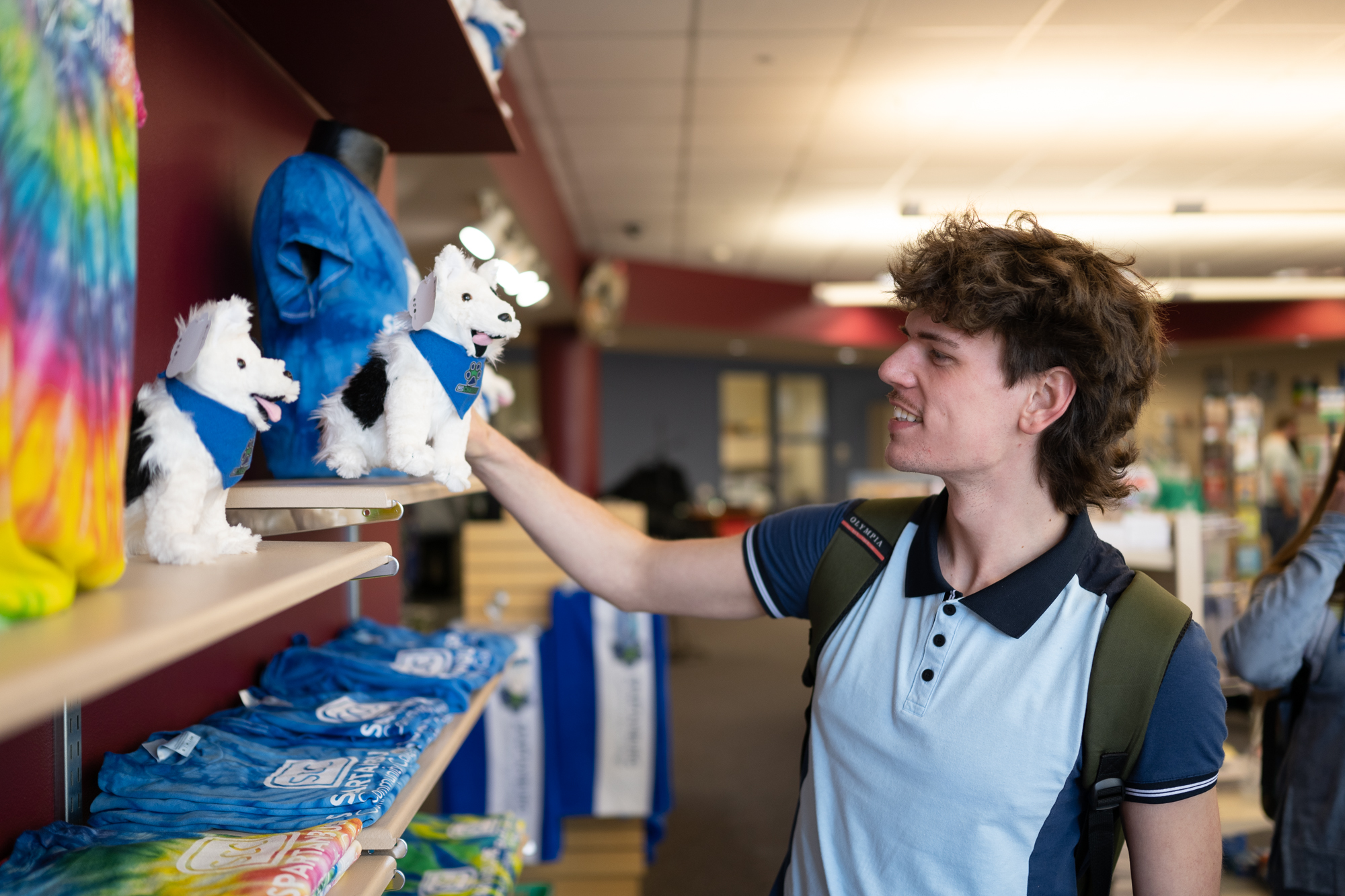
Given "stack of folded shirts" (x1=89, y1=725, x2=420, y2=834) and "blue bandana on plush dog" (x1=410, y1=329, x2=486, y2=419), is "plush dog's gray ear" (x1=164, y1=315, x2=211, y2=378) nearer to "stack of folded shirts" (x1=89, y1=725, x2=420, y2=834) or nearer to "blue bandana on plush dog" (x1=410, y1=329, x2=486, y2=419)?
"blue bandana on plush dog" (x1=410, y1=329, x2=486, y2=419)

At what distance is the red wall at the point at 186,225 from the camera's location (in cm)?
98

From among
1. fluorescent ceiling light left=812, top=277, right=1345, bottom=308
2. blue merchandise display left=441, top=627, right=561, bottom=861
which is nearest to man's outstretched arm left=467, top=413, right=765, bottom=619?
blue merchandise display left=441, top=627, right=561, bottom=861

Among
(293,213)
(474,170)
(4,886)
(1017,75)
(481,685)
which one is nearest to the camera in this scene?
(4,886)

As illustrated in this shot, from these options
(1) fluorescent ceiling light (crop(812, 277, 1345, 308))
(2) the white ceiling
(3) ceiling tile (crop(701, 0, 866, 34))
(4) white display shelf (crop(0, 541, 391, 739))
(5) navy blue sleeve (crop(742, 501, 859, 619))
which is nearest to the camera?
(4) white display shelf (crop(0, 541, 391, 739))

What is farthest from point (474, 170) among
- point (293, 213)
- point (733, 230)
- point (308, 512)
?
point (733, 230)

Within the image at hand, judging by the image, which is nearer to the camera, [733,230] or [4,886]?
[4,886]

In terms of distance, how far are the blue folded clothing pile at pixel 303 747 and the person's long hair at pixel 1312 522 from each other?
178 centimetres

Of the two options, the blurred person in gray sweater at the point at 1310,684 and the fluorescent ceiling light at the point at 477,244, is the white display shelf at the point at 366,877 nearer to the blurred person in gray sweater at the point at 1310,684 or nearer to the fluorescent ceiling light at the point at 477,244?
the fluorescent ceiling light at the point at 477,244

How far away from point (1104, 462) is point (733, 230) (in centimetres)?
570

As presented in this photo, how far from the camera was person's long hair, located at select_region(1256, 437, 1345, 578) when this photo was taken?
1.98 metres

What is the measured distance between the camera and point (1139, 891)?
112 centimetres

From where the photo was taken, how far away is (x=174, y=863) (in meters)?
0.81

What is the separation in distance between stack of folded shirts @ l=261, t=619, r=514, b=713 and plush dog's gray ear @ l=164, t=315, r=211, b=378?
68 centimetres

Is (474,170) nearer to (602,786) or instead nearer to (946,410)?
(602,786)
